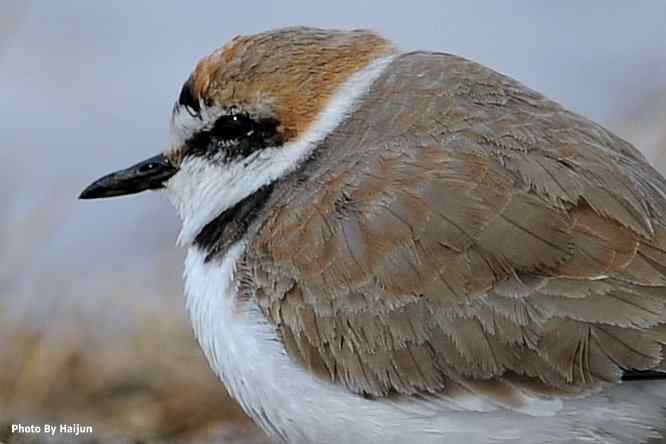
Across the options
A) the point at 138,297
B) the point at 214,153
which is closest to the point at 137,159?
the point at 138,297

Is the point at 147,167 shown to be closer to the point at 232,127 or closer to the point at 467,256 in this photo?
the point at 232,127

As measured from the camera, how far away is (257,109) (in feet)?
15.4

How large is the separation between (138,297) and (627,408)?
317 centimetres

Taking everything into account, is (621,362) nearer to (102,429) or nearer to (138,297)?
(102,429)

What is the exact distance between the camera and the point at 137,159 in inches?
316

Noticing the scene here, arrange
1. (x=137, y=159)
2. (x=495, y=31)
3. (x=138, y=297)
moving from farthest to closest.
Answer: (x=495, y=31) < (x=137, y=159) < (x=138, y=297)

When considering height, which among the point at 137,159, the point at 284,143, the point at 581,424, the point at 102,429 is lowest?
the point at 581,424

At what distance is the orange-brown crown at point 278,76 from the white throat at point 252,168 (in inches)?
1.3

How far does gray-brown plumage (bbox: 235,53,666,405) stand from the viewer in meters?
4.11

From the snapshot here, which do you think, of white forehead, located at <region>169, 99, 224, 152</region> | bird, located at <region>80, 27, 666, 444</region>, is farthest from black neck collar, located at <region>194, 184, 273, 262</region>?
white forehead, located at <region>169, 99, 224, 152</region>

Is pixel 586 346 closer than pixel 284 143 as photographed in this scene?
Yes

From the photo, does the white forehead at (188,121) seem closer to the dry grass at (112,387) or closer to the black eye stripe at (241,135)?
the black eye stripe at (241,135)

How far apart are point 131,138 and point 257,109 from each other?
12.4ft

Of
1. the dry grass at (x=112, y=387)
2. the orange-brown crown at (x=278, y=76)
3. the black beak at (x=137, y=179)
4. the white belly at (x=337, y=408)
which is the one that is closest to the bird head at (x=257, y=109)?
the orange-brown crown at (x=278, y=76)
